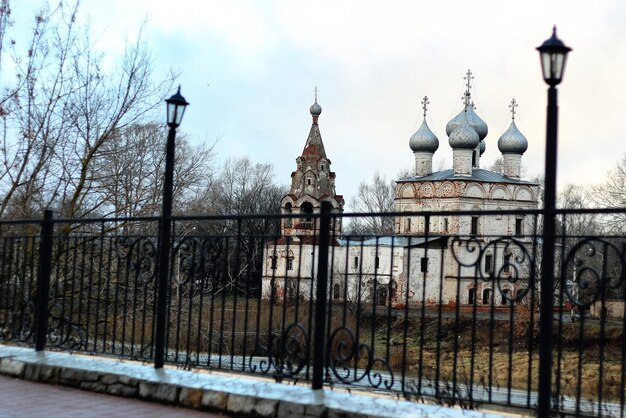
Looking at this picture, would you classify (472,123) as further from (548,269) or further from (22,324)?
(548,269)

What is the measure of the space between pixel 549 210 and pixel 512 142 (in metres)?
44.7

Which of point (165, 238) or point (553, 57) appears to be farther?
point (165, 238)

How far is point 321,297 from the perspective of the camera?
5703 millimetres

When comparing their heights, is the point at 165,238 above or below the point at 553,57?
below

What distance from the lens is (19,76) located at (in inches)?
609

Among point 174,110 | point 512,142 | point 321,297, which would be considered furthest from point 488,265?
point 512,142

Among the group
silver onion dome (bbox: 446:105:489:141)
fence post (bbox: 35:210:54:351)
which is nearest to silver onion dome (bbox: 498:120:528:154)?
silver onion dome (bbox: 446:105:489:141)

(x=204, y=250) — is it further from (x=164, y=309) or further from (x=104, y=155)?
(x=104, y=155)

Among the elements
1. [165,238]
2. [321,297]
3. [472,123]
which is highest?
[472,123]

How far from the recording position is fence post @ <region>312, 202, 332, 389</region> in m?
5.69

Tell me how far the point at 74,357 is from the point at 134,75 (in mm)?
10136

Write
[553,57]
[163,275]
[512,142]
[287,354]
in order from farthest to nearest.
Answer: [512,142]
[163,275]
[287,354]
[553,57]

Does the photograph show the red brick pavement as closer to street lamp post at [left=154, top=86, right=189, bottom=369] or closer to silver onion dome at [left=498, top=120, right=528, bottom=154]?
street lamp post at [left=154, top=86, right=189, bottom=369]

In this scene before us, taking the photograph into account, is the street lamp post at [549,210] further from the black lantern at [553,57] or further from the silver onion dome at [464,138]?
the silver onion dome at [464,138]
